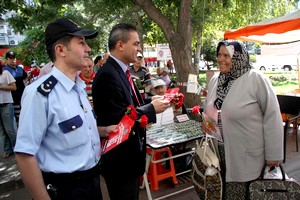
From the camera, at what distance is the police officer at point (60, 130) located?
119 cm

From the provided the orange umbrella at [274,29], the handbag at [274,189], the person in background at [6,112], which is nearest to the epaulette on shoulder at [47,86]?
the handbag at [274,189]

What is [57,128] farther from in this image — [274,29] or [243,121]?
[274,29]

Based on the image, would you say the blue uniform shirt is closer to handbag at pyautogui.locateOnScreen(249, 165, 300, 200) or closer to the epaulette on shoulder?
the epaulette on shoulder

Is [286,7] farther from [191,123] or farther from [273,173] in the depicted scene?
[273,173]

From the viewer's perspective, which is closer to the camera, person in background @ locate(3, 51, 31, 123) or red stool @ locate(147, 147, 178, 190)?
red stool @ locate(147, 147, 178, 190)

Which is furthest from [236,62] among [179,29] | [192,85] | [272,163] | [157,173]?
[179,29]

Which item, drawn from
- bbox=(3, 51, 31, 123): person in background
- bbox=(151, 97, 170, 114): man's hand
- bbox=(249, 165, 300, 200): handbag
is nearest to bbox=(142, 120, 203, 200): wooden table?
bbox=(249, 165, 300, 200): handbag

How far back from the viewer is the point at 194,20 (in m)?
12.6

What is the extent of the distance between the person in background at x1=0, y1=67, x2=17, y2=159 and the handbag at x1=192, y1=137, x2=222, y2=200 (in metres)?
3.64

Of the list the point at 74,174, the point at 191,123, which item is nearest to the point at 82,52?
the point at 74,174

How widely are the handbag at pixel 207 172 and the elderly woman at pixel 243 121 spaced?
0.11 meters

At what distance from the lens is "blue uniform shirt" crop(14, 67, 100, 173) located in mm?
1185

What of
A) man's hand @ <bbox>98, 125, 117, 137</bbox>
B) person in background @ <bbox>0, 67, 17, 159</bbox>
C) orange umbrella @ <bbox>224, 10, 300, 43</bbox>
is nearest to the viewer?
man's hand @ <bbox>98, 125, 117, 137</bbox>

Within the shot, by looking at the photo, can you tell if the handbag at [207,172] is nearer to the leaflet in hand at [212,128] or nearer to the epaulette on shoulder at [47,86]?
the leaflet in hand at [212,128]
